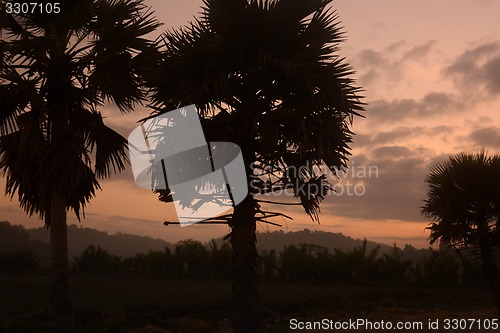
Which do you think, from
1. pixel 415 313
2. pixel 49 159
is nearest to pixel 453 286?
pixel 415 313

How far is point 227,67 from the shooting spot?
8.87m

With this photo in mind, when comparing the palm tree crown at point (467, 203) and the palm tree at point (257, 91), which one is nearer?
the palm tree at point (257, 91)

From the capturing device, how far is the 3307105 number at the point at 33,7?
10.2 meters

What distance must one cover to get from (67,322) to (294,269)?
1435 centimetres

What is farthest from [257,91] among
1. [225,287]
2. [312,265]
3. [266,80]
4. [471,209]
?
[312,265]

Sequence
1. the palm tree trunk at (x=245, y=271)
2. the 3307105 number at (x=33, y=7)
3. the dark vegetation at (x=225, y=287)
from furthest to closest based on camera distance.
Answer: the dark vegetation at (x=225, y=287) → the 3307105 number at (x=33, y=7) → the palm tree trunk at (x=245, y=271)

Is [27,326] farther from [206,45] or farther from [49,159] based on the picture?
[206,45]

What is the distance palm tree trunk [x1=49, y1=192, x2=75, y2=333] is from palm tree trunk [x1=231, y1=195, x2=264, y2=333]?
11.8 feet

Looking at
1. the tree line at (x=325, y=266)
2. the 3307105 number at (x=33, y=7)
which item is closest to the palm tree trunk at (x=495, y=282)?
the tree line at (x=325, y=266)

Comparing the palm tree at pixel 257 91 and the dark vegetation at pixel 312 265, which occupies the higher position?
the palm tree at pixel 257 91

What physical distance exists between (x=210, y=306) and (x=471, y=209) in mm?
7646

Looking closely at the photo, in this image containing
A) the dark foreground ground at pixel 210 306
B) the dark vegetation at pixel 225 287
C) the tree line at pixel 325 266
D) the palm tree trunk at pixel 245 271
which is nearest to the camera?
the palm tree trunk at pixel 245 271

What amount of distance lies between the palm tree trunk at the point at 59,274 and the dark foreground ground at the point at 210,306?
63 cm

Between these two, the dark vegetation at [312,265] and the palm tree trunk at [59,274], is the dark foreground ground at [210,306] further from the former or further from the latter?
the dark vegetation at [312,265]
